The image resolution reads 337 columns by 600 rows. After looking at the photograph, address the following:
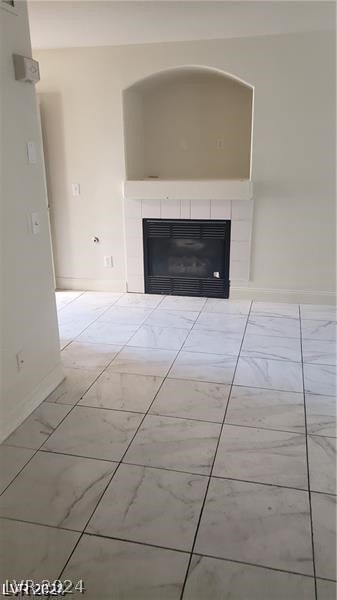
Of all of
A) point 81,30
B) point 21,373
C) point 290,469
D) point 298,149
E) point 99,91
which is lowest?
point 290,469

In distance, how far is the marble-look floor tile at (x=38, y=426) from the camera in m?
2.29

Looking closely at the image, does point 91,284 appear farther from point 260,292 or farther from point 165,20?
point 165,20

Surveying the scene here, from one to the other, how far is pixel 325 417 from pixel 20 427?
65.8 inches

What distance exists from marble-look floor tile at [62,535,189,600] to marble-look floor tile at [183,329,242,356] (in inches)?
70.1

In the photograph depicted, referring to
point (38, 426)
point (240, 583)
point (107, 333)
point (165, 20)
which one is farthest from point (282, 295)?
point (240, 583)

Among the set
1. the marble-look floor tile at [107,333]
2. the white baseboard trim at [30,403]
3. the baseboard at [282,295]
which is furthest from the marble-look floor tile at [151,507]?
the baseboard at [282,295]

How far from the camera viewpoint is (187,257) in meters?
4.58

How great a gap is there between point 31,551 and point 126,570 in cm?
37

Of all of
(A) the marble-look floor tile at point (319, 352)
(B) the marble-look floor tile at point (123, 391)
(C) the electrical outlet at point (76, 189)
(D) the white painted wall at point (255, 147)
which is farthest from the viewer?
(C) the electrical outlet at point (76, 189)

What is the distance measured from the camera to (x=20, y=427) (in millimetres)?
2408

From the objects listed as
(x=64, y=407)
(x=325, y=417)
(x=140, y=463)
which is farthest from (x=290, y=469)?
(x=64, y=407)

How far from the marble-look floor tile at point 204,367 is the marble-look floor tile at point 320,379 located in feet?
1.59

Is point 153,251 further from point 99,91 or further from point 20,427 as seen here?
point 20,427

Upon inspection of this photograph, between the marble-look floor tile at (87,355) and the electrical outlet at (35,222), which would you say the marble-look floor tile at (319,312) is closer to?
the marble-look floor tile at (87,355)
